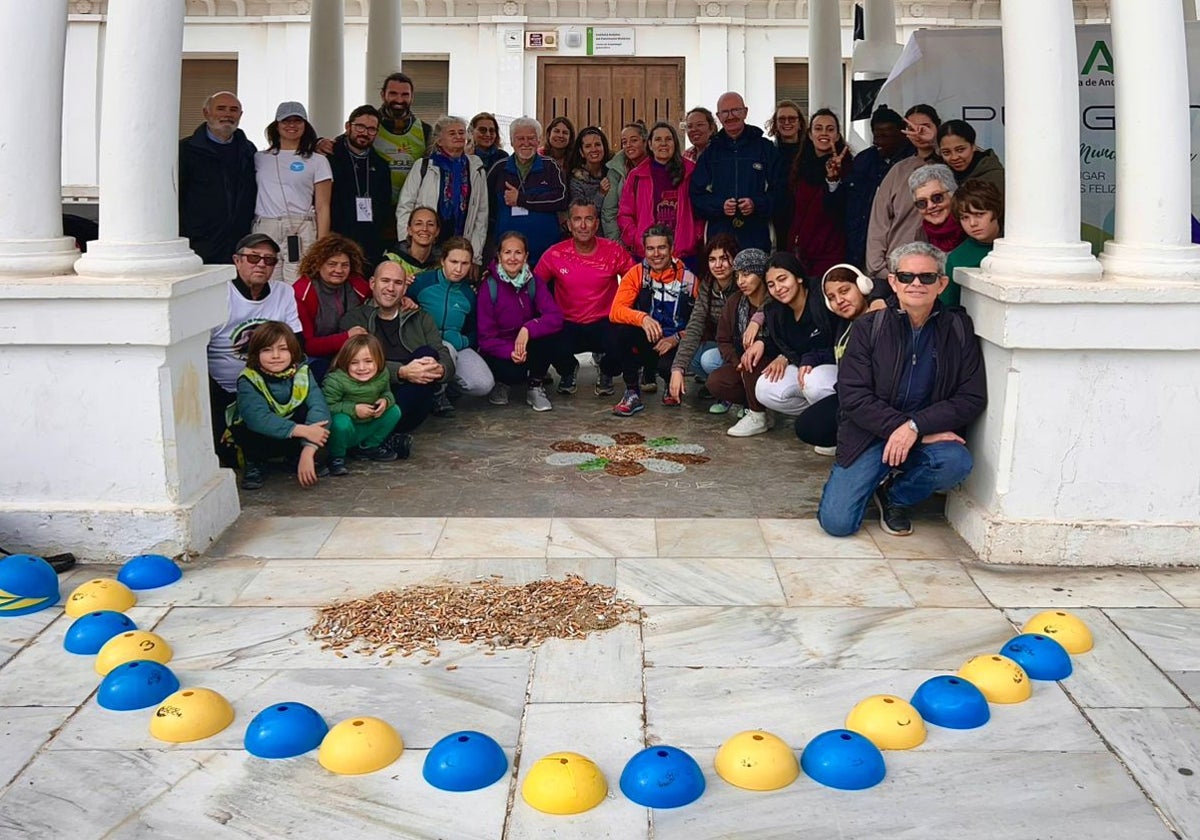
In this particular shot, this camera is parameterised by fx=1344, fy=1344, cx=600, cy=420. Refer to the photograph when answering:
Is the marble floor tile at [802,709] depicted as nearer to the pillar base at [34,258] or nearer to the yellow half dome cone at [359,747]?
the yellow half dome cone at [359,747]

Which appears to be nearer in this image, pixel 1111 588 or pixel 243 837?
pixel 243 837

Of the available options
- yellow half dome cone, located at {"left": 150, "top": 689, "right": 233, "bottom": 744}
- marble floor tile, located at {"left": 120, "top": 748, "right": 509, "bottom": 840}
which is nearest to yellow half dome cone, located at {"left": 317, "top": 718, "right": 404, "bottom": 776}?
marble floor tile, located at {"left": 120, "top": 748, "right": 509, "bottom": 840}

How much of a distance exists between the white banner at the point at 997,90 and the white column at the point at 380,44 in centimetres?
494

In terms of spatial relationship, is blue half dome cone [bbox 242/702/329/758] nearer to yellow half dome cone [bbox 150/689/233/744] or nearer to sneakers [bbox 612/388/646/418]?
yellow half dome cone [bbox 150/689/233/744]

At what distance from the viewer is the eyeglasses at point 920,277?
5203 mm

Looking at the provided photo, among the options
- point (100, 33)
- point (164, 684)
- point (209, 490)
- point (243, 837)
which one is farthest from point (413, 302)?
point (100, 33)

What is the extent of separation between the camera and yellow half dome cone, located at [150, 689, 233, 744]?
3.50m

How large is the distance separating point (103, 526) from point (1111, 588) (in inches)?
146

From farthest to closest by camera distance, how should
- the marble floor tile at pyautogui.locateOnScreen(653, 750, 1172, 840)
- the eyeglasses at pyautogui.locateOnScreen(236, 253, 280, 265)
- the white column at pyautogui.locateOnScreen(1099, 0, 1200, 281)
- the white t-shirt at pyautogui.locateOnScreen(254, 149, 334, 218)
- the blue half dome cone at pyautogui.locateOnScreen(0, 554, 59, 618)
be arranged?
the white t-shirt at pyautogui.locateOnScreen(254, 149, 334, 218) < the eyeglasses at pyautogui.locateOnScreen(236, 253, 280, 265) < the white column at pyautogui.locateOnScreen(1099, 0, 1200, 281) < the blue half dome cone at pyautogui.locateOnScreen(0, 554, 59, 618) < the marble floor tile at pyautogui.locateOnScreen(653, 750, 1172, 840)

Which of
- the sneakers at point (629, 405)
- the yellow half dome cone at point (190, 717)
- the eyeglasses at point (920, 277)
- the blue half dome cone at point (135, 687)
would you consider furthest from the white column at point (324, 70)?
the yellow half dome cone at point (190, 717)

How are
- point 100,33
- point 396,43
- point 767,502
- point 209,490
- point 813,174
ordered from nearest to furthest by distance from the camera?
point 209,490, point 767,502, point 813,174, point 396,43, point 100,33

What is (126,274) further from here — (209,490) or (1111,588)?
(1111,588)

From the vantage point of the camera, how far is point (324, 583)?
4.81 metres

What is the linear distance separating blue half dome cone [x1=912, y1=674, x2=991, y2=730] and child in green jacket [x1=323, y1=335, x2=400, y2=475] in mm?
3540
